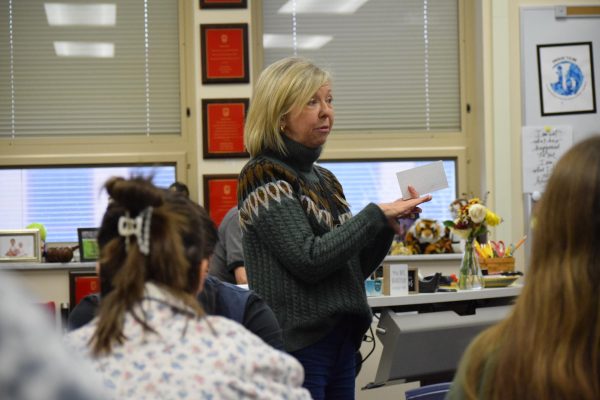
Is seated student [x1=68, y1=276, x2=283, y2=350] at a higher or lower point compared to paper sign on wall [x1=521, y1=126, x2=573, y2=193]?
lower

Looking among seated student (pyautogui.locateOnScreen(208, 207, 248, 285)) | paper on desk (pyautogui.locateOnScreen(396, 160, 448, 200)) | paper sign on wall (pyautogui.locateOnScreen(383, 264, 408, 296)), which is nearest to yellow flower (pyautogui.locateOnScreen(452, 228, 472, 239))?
paper sign on wall (pyautogui.locateOnScreen(383, 264, 408, 296))

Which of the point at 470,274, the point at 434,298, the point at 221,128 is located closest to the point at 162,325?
the point at 434,298

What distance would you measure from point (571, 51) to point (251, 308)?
161 inches

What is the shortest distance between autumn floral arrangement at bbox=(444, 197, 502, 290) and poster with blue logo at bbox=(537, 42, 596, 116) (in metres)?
1.91

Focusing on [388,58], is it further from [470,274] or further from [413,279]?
[413,279]

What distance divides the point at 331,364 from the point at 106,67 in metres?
3.72

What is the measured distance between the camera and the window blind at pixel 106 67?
532 cm

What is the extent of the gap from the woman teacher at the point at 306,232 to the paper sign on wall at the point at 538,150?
319 cm

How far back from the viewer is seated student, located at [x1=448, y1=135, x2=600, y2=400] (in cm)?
109

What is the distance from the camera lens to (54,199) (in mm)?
5320

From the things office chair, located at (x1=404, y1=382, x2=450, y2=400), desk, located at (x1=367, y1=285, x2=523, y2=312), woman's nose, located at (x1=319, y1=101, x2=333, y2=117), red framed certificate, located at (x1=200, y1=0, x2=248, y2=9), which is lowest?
office chair, located at (x1=404, y1=382, x2=450, y2=400)

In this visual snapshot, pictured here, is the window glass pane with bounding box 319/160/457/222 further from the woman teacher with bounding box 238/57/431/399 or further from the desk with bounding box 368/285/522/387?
the woman teacher with bounding box 238/57/431/399

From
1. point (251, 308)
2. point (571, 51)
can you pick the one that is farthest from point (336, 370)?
point (571, 51)

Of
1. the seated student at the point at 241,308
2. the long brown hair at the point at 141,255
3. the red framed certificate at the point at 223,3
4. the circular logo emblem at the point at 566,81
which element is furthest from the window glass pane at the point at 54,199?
the long brown hair at the point at 141,255
